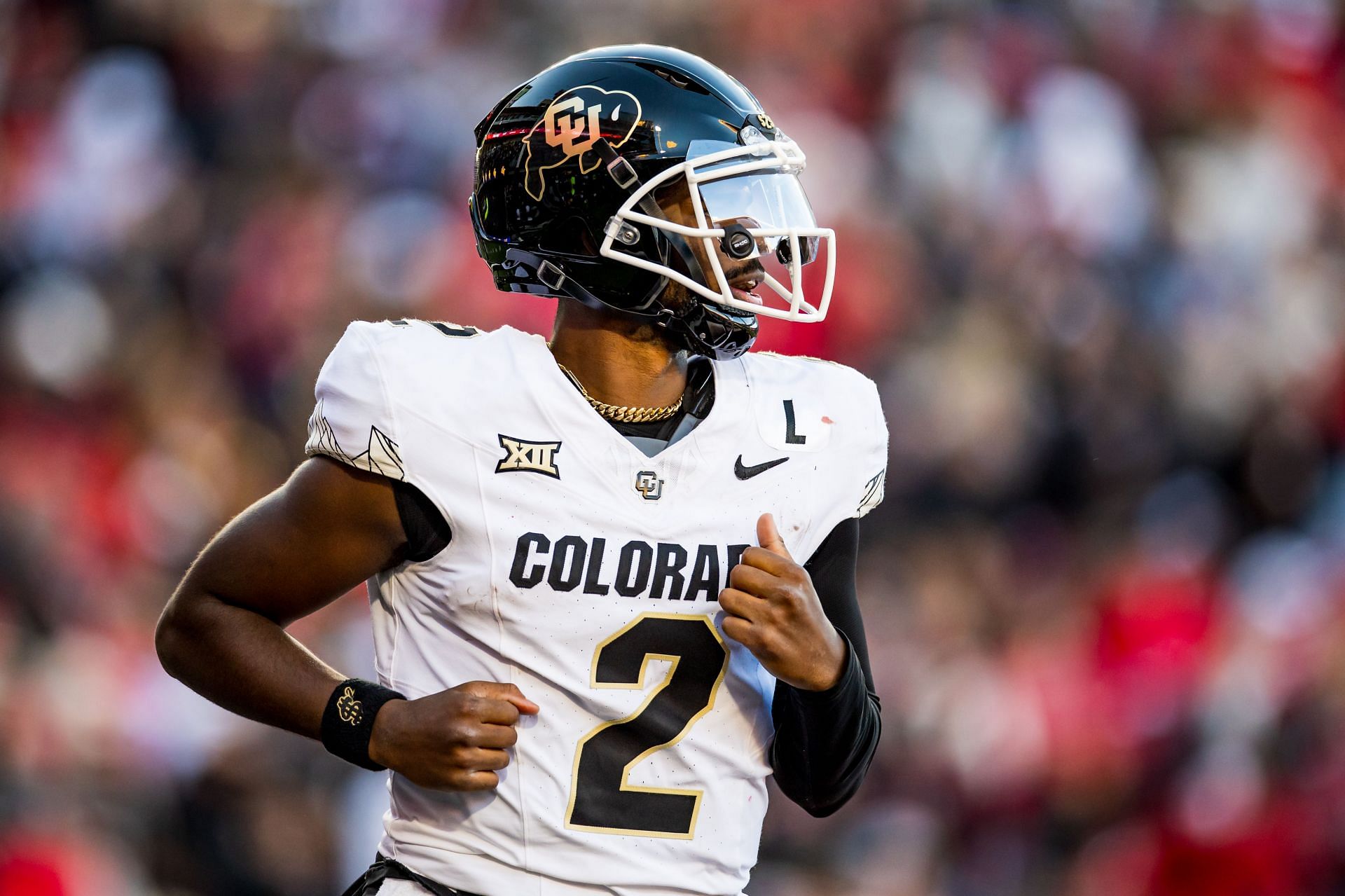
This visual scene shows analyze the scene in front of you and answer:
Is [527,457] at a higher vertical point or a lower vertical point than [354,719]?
higher

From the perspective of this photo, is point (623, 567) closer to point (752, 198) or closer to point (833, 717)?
point (833, 717)

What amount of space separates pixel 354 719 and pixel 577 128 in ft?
2.69

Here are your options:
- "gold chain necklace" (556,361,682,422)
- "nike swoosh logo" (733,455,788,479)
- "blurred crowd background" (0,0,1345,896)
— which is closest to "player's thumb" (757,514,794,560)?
"nike swoosh logo" (733,455,788,479)

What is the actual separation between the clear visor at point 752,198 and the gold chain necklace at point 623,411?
0.83 ft

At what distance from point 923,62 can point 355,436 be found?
14.8ft

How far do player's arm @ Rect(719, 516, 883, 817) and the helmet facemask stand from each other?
0.32m

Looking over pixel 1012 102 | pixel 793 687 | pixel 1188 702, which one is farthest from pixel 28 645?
pixel 1012 102

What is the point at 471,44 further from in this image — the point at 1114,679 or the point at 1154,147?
the point at 1114,679

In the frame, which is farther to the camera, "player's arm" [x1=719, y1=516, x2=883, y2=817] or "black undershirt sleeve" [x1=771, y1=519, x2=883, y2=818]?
"black undershirt sleeve" [x1=771, y1=519, x2=883, y2=818]

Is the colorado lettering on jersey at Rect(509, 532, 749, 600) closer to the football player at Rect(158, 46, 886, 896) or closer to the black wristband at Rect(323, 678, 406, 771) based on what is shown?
the football player at Rect(158, 46, 886, 896)

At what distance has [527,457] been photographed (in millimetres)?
1916

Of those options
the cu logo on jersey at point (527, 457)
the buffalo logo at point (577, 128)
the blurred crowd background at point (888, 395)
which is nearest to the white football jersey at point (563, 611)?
the cu logo on jersey at point (527, 457)

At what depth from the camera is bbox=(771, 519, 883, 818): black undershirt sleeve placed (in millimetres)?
1936

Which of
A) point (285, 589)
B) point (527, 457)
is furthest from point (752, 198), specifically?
point (285, 589)
